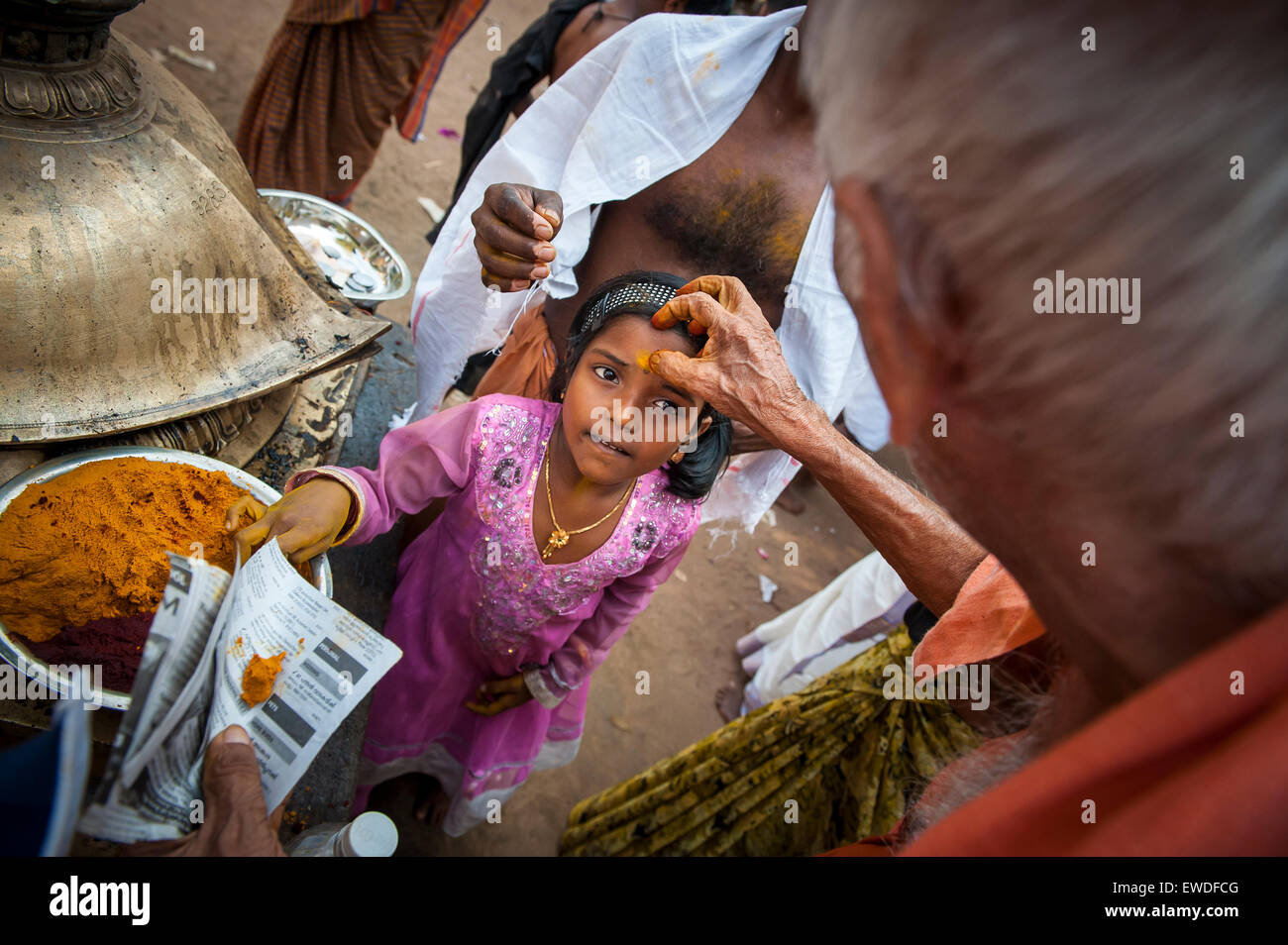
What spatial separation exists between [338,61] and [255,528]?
10.7 ft

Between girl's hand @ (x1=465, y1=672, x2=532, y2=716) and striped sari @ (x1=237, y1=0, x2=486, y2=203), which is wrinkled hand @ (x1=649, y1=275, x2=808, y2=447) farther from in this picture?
striped sari @ (x1=237, y1=0, x2=486, y2=203)

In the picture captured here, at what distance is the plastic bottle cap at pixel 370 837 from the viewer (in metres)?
1.41

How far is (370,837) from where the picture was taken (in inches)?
56.6

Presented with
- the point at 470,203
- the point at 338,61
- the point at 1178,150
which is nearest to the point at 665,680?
the point at 470,203

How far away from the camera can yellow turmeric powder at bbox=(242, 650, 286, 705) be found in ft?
3.98

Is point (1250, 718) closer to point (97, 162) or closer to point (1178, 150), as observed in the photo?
point (1178, 150)

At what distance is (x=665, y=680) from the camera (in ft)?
13.5

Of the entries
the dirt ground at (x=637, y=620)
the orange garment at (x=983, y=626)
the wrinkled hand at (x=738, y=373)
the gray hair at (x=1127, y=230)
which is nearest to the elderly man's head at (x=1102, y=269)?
the gray hair at (x=1127, y=230)

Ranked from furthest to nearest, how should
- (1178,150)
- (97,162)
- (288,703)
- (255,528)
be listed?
1. (97,162)
2. (255,528)
3. (288,703)
4. (1178,150)

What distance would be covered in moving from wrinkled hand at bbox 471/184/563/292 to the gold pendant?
655 millimetres

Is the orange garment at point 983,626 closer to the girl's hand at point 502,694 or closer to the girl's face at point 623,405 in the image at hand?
the girl's face at point 623,405

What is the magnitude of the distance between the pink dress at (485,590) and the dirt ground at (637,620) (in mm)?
681

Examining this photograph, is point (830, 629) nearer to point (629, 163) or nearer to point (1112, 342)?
point (629, 163)

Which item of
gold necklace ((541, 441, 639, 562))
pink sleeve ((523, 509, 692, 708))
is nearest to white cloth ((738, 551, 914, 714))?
pink sleeve ((523, 509, 692, 708))
